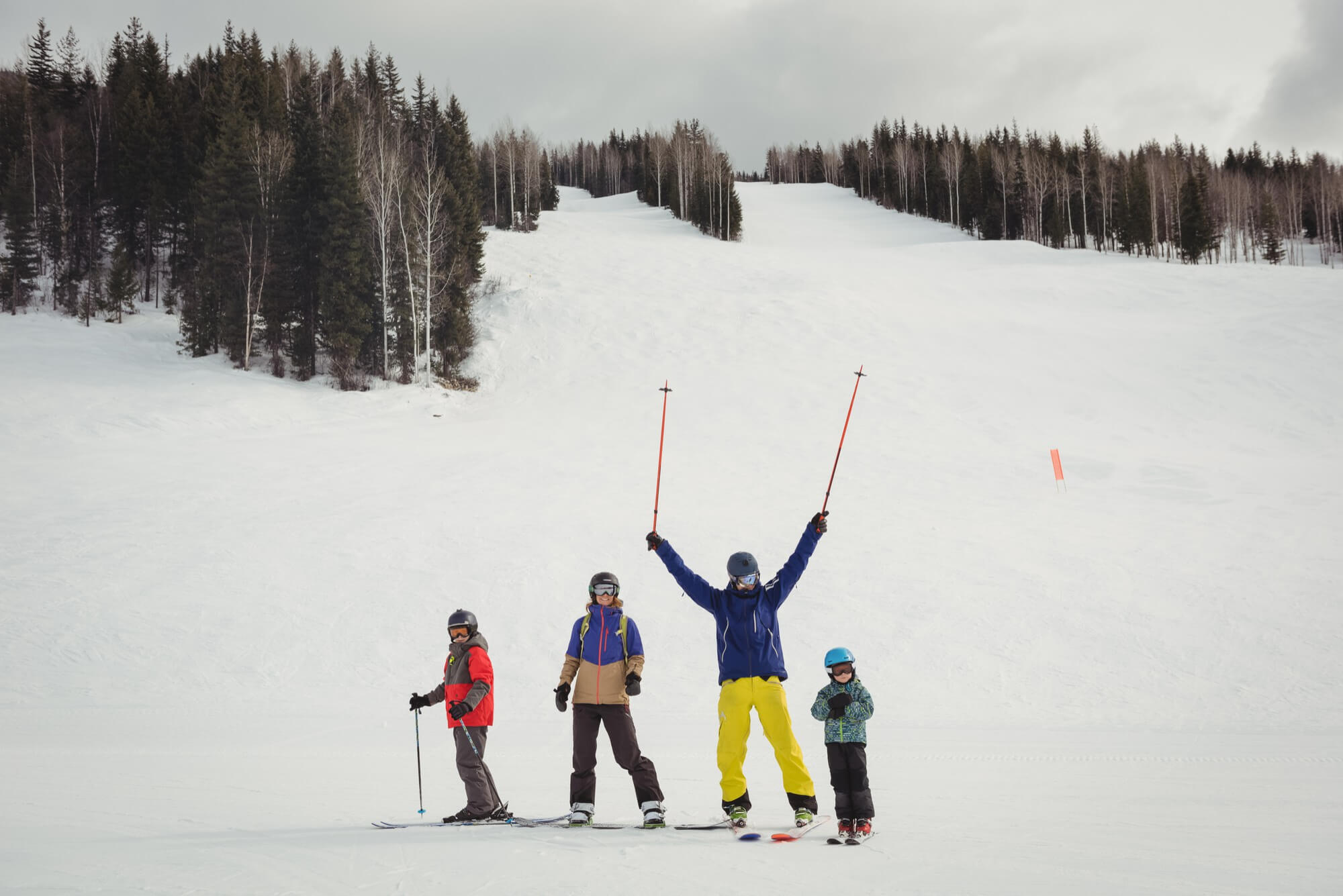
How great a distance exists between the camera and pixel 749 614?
511 cm

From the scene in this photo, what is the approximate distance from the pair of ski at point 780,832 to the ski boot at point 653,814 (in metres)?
0.42

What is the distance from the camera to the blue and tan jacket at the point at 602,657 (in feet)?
17.1

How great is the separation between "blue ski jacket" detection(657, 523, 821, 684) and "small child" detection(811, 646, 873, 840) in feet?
1.06

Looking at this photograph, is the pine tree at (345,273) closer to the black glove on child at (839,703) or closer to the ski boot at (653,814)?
the ski boot at (653,814)

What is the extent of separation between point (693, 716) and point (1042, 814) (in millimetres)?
4175

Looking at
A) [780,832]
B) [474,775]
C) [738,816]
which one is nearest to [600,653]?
[474,775]

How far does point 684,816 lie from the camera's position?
5266 millimetres

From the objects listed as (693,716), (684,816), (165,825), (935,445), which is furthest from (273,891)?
(935,445)

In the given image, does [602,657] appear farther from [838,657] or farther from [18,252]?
[18,252]

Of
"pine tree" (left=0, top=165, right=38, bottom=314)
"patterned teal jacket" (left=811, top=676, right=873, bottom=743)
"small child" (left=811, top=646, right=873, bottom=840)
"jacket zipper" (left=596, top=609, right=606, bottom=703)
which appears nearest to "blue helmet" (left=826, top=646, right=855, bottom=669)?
"small child" (left=811, top=646, right=873, bottom=840)

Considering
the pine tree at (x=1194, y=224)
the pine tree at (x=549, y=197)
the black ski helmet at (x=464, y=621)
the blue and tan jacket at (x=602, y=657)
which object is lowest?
the blue and tan jacket at (x=602, y=657)

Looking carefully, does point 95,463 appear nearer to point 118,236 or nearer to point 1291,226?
point 118,236

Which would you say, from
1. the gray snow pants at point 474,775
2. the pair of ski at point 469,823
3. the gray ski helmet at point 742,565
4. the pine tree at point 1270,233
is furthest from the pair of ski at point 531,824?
Result: the pine tree at point 1270,233

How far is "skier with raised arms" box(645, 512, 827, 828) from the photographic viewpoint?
4.88 metres
